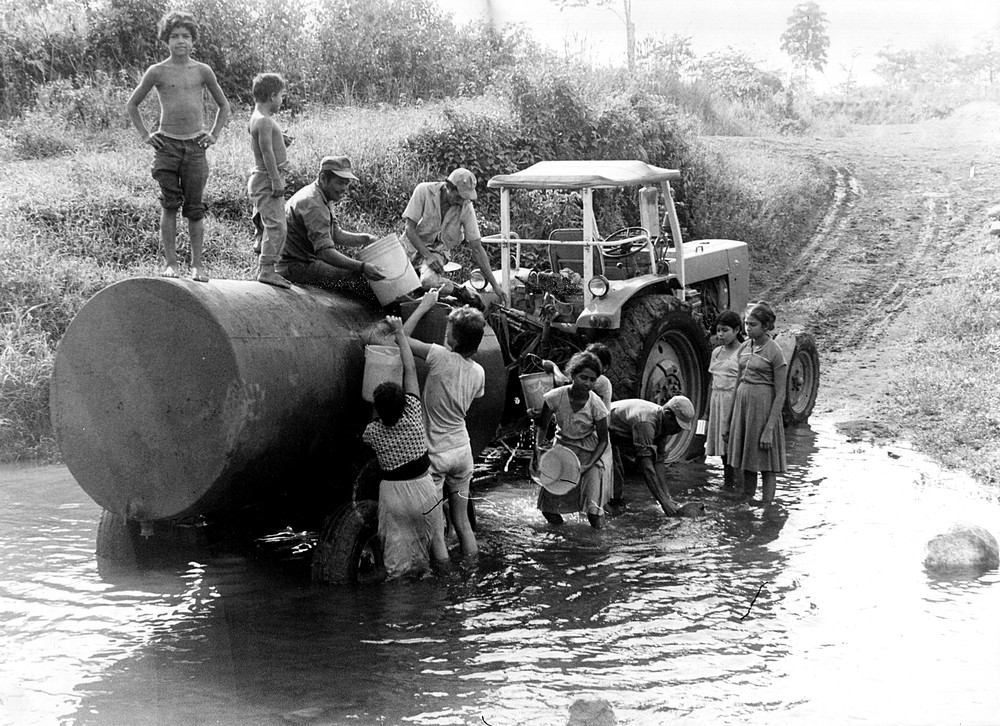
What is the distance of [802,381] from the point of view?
11.6 metres

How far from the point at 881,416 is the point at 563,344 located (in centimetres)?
393

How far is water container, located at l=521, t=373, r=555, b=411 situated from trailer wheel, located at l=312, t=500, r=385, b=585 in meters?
2.04

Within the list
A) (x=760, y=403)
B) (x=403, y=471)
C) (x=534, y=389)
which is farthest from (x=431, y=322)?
(x=760, y=403)

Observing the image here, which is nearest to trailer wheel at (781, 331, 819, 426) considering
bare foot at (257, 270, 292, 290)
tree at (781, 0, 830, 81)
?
bare foot at (257, 270, 292, 290)

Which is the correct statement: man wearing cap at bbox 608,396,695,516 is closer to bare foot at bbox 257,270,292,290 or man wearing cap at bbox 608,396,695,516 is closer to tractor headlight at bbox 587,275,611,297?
tractor headlight at bbox 587,275,611,297

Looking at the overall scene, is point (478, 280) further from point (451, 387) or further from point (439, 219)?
point (451, 387)

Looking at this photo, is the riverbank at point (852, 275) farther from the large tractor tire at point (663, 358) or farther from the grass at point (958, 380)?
the large tractor tire at point (663, 358)

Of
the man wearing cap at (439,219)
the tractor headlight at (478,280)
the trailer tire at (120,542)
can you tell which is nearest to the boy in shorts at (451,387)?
the man wearing cap at (439,219)

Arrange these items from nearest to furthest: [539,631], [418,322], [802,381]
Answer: [539,631] < [418,322] < [802,381]

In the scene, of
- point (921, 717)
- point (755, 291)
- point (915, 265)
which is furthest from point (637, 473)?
point (915, 265)

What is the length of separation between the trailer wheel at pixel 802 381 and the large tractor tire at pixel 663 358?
115cm

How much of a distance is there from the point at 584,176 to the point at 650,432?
2640mm

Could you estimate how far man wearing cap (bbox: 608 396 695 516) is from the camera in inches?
316

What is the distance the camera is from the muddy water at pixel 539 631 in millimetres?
5262
